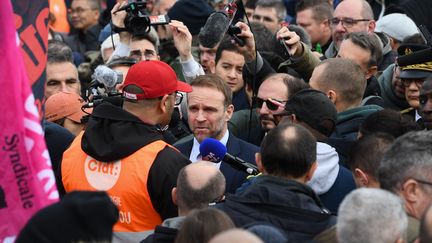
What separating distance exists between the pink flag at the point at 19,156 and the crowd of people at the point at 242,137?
49cm

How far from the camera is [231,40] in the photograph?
949 cm

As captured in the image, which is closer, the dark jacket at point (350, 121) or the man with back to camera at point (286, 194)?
the man with back to camera at point (286, 194)

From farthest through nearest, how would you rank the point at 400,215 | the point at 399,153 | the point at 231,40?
the point at 231,40 < the point at 399,153 < the point at 400,215

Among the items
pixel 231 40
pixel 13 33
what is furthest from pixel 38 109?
pixel 231 40

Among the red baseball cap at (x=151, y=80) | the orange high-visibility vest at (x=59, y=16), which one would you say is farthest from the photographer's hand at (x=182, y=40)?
the orange high-visibility vest at (x=59, y=16)

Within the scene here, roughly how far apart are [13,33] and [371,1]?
808 cm

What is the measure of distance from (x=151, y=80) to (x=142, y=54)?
9.95 feet

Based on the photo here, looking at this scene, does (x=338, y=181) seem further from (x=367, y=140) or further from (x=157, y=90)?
(x=157, y=90)

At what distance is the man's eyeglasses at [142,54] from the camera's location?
9.97 metres

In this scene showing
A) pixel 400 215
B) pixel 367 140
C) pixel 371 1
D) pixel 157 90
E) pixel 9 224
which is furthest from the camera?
pixel 371 1

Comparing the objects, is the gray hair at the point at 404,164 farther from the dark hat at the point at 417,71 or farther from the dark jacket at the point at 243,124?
the dark jacket at the point at 243,124

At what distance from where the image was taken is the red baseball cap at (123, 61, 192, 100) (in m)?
6.96

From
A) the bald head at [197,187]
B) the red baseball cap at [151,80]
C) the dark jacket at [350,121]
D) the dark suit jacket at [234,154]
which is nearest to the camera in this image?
the bald head at [197,187]

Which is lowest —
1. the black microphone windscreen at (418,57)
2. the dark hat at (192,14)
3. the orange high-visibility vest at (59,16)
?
the orange high-visibility vest at (59,16)
